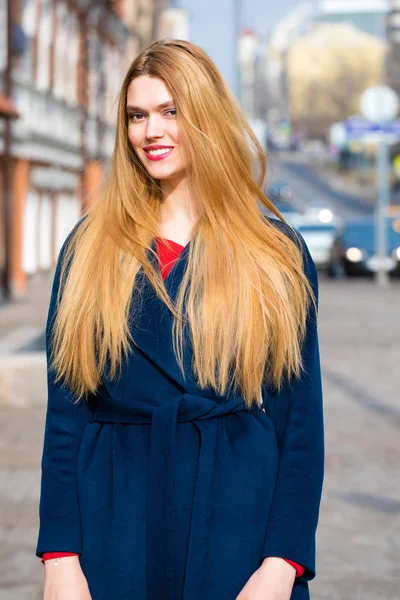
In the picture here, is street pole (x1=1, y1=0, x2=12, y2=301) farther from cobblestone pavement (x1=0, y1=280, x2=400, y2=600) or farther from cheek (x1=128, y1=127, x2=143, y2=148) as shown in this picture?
cheek (x1=128, y1=127, x2=143, y2=148)

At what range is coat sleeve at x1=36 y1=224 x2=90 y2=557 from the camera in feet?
8.11

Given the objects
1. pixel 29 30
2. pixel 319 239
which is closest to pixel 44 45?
pixel 29 30

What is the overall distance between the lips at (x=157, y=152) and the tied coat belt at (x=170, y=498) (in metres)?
0.53

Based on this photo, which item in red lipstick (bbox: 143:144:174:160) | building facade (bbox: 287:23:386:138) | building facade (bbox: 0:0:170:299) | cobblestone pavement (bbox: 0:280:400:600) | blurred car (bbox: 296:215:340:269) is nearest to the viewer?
red lipstick (bbox: 143:144:174:160)

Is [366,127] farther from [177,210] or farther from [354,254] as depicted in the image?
[177,210]

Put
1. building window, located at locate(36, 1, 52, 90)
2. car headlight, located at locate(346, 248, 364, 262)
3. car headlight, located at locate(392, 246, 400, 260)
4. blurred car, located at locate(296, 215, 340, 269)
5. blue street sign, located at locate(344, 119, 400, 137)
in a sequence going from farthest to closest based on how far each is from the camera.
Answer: blurred car, located at locate(296, 215, 340, 269)
car headlight, located at locate(346, 248, 364, 262)
car headlight, located at locate(392, 246, 400, 260)
building window, located at locate(36, 1, 52, 90)
blue street sign, located at locate(344, 119, 400, 137)

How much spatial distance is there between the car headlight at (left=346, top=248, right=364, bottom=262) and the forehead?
28353 mm

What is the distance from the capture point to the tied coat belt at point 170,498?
7.93ft

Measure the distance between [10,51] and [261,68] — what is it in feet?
575

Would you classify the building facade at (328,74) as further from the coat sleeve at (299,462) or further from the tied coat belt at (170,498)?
the tied coat belt at (170,498)

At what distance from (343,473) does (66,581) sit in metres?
5.35

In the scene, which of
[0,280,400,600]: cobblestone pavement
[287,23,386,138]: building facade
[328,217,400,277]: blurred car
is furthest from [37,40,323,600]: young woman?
[287,23,386,138]: building facade

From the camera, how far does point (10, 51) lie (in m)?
21.9

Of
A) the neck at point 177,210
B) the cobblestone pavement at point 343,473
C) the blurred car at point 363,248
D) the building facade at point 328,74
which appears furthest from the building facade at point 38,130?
the building facade at point 328,74
